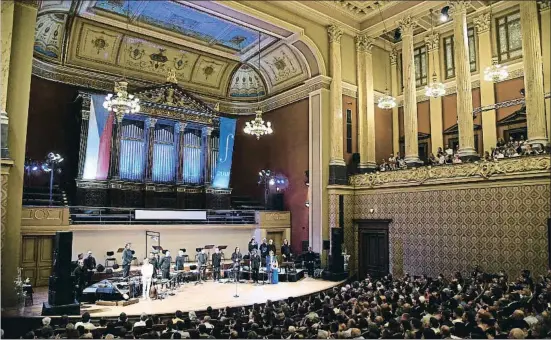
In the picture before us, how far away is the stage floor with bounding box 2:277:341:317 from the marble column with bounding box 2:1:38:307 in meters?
1.15

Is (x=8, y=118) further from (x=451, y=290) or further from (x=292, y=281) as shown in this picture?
(x=451, y=290)

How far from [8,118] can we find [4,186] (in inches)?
71.8

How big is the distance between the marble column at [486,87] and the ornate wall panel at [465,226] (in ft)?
13.1

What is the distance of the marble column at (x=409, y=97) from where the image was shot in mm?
15258

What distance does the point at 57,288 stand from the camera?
362 inches

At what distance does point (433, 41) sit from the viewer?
18.0 meters

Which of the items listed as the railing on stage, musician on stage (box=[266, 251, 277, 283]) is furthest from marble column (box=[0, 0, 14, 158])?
musician on stage (box=[266, 251, 277, 283])

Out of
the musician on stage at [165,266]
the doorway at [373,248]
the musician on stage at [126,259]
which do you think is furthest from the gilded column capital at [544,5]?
the musician on stage at [126,259]

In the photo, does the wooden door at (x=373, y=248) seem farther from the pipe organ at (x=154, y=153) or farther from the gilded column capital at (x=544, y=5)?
the gilded column capital at (x=544, y=5)

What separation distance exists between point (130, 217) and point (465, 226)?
1129 centimetres

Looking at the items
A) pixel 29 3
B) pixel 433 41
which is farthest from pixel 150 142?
pixel 433 41

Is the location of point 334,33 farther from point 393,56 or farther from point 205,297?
point 205,297

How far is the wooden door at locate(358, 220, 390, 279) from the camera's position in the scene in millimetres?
15234

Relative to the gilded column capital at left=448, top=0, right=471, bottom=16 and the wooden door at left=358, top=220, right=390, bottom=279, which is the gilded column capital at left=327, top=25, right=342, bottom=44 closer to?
the gilded column capital at left=448, top=0, right=471, bottom=16
